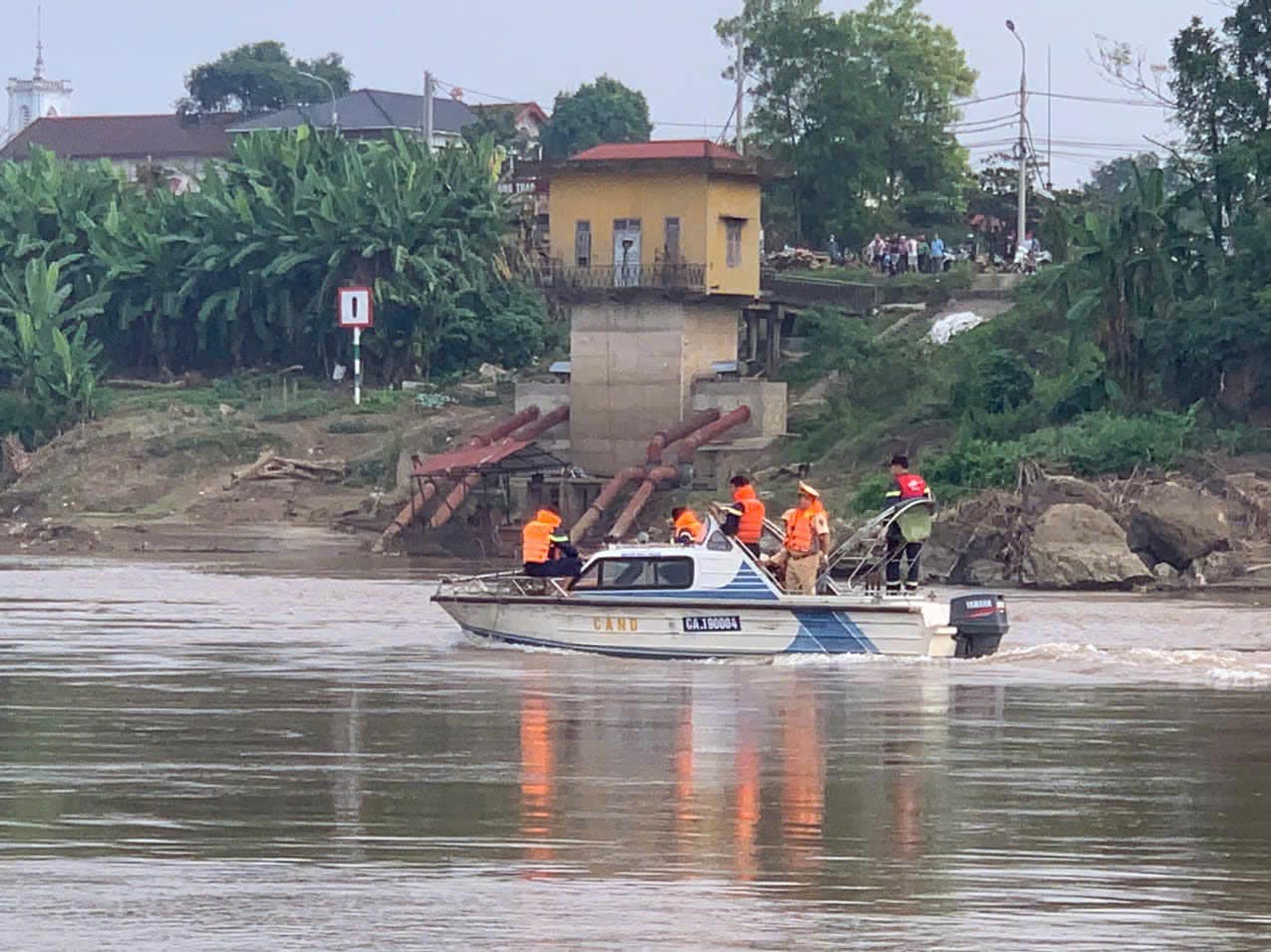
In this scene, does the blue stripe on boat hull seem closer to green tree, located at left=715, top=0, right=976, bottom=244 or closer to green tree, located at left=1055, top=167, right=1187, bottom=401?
green tree, located at left=1055, top=167, right=1187, bottom=401

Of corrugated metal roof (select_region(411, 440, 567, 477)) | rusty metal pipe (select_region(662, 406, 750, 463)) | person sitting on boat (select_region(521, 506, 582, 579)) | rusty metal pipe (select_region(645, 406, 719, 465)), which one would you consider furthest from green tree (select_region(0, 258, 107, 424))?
person sitting on boat (select_region(521, 506, 582, 579))

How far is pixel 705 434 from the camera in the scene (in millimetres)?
50875

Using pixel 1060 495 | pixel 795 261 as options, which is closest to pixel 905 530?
pixel 1060 495

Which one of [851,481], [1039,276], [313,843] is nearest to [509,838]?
[313,843]

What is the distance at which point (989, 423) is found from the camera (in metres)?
47.6

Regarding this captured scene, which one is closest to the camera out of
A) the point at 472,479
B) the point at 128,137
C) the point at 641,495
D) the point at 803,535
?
the point at 803,535

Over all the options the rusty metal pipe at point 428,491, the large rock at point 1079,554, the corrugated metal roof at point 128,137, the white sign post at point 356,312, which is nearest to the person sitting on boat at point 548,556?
the large rock at point 1079,554

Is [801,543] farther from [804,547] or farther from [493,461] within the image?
[493,461]

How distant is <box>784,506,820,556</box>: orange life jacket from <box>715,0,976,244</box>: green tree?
4561 cm

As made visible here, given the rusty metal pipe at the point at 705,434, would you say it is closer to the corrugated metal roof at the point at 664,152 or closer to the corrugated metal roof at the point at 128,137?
the corrugated metal roof at the point at 664,152

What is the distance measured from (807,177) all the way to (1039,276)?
1560cm

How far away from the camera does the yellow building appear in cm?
5400

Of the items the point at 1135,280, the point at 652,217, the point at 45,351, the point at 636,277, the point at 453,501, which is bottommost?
the point at 453,501

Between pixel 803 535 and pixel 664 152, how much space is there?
30.8m
